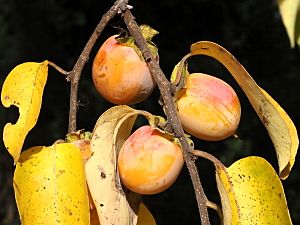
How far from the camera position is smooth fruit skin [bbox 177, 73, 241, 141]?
0.80 m

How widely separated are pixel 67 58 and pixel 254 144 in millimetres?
894

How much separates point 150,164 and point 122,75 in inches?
4.8

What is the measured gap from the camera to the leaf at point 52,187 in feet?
2.51

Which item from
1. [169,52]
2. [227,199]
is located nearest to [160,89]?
[227,199]

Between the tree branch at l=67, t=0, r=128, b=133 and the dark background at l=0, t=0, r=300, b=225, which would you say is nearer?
the tree branch at l=67, t=0, r=128, b=133

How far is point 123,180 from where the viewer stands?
788 mm

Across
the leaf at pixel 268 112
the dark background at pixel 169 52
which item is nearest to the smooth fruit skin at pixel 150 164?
the leaf at pixel 268 112

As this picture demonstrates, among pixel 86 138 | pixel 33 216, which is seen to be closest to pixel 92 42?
pixel 86 138

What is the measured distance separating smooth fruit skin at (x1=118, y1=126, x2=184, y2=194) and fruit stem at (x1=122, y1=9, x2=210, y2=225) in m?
0.02

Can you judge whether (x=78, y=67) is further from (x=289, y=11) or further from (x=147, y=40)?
(x=289, y=11)

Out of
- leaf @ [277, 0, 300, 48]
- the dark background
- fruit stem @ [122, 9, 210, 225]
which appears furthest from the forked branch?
the dark background

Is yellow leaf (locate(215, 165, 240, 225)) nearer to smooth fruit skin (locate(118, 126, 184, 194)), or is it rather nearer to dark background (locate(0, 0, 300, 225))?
smooth fruit skin (locate(118, 126, 184, 194))

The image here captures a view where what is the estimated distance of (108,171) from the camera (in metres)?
0.79

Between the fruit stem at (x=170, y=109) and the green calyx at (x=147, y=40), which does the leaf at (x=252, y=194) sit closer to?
the fruit stem at (x=170, y=109)
